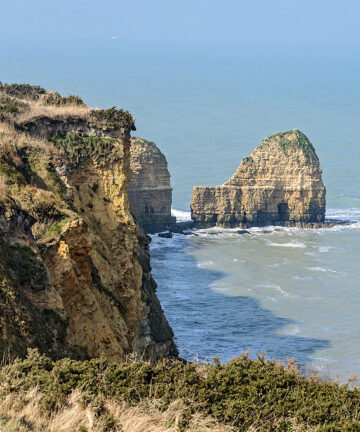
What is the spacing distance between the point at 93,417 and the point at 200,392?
2613 millimetres

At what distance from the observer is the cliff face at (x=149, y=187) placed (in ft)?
361

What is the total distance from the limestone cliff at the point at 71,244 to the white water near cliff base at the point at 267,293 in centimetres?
1111

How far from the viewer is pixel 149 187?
111625 mm

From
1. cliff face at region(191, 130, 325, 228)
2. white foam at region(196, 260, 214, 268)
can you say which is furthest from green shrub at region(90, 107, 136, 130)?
cliff face at region(191, 130, 325, 228)

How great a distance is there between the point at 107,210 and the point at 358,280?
1913 inches

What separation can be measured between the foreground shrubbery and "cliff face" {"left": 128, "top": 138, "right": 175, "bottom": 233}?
88.8m

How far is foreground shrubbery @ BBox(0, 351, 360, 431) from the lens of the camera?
62.1ft

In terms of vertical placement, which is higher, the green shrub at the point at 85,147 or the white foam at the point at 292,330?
the green shrub at the point at 85,147

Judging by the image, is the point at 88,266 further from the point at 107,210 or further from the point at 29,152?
the point at 107,210

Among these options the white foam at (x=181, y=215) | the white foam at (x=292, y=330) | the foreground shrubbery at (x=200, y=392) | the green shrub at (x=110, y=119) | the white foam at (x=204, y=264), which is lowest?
the white foam at (x=292, y=330)

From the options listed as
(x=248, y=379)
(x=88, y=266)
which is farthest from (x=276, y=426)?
(x=88, y=266)

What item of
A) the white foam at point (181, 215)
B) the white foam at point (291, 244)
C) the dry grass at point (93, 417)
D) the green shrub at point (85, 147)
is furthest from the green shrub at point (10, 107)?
the white foam at point (181, 215)

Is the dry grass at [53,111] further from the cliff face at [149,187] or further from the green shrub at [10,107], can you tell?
the cliff face at [149,187]

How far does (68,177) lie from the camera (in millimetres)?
42094
